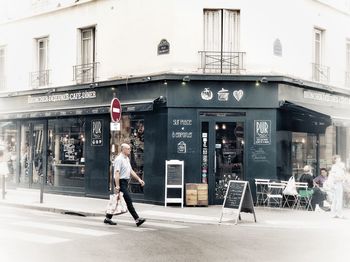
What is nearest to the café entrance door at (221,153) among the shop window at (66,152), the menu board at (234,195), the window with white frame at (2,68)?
the menu board at (234,195)

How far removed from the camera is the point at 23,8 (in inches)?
905

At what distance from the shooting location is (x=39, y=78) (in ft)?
71.5

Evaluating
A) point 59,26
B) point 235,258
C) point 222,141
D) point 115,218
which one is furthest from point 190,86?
Answer: point 235,258

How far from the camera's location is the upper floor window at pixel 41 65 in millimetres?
21625

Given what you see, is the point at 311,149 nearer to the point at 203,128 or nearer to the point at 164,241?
the point at 203,128

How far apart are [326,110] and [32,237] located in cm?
1209

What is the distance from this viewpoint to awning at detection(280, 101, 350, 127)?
17.0 meters

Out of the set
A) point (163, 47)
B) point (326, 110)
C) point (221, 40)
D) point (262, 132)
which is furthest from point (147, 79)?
point (326, 110)

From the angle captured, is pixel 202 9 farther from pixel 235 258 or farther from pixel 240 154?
pixel 235 258

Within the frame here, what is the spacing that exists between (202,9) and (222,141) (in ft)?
14.3

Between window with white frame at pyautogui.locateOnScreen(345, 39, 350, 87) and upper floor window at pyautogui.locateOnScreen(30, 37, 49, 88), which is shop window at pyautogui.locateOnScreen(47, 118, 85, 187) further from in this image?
window with white frame at pyautogui.locateOnScreen(345, 39, 350, 87)

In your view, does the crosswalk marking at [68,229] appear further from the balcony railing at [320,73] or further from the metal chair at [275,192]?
the balcony railing at [320,73]

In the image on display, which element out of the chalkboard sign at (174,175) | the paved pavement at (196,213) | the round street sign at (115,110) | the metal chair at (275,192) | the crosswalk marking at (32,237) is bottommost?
the paved pavement at (196,213)

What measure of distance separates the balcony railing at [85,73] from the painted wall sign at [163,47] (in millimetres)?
3251
